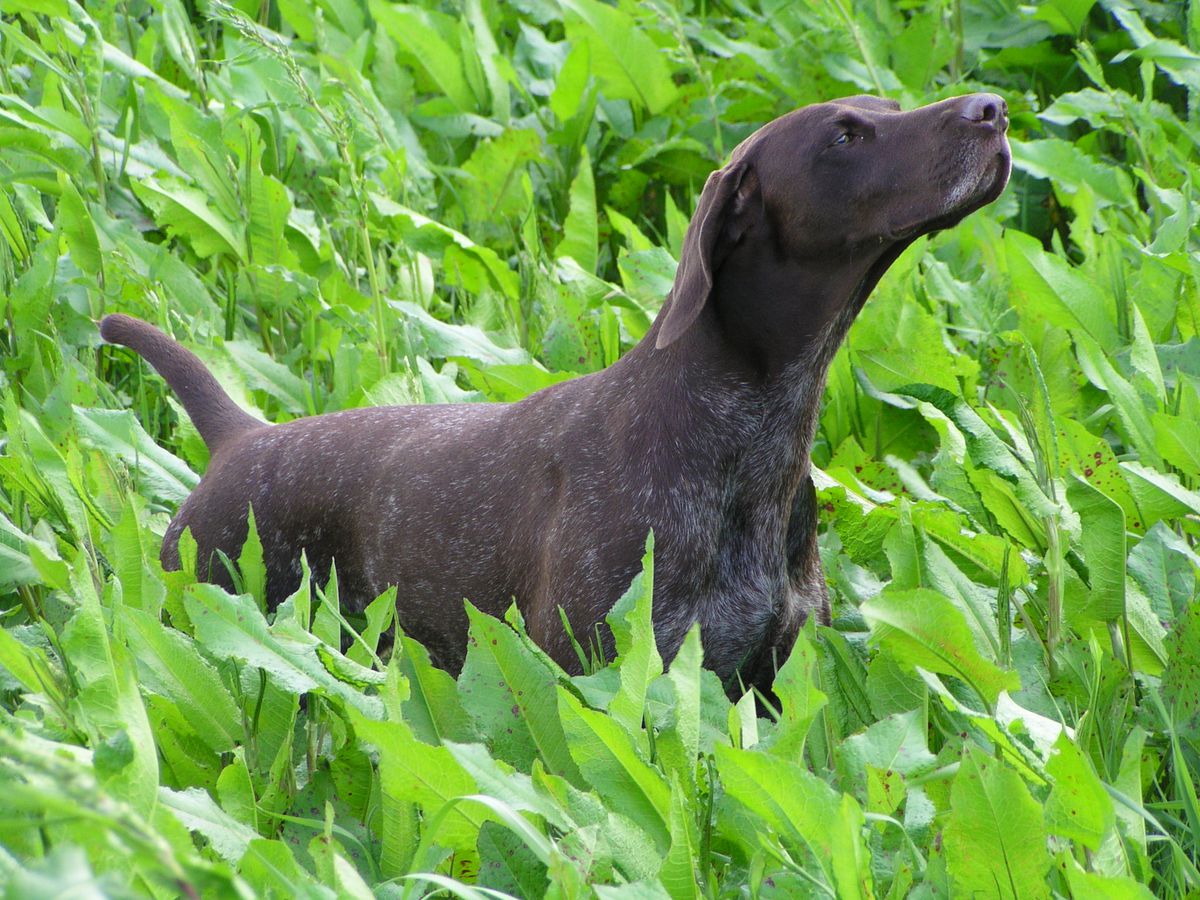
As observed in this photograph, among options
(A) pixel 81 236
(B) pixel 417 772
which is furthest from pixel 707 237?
(A) pixel 81 236

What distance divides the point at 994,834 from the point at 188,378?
107 inches

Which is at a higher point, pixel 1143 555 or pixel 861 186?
pixel 861 186

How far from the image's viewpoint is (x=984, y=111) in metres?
3.19

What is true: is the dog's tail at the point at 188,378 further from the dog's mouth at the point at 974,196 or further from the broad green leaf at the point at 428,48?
the broad green leaf at the point at 428,48

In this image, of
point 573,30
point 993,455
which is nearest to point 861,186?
point 993,455

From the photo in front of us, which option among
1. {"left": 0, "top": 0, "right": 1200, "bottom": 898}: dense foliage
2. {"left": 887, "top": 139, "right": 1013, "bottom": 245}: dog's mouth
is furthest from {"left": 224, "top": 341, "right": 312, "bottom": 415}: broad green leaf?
{"left": 887, "top": 139, "right": 1013, "bottom": 245}: dog's mouth

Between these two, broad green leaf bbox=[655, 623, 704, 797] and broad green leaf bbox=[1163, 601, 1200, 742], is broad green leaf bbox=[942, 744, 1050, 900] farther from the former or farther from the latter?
broad green leaf bbox=[1163, 601, 1200, 742]

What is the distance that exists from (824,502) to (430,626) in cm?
104

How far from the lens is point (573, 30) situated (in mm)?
6434

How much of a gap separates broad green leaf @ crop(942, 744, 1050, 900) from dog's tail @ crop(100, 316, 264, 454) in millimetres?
2547

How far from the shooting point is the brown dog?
10.7 feet

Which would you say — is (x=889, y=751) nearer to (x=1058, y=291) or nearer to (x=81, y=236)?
(x=1058, y=291)

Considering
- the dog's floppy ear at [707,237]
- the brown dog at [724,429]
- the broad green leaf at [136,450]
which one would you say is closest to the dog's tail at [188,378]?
the broad green leaf at [136,450]

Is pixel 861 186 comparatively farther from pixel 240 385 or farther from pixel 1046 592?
pixel 240 385
